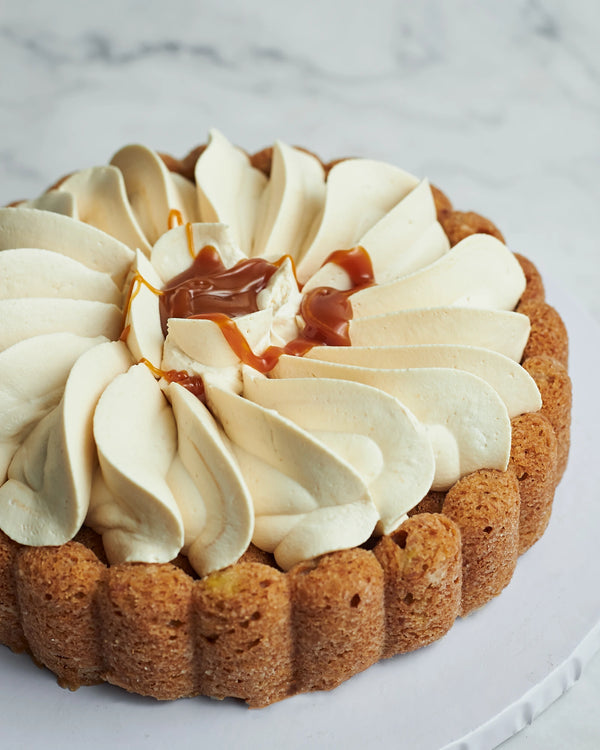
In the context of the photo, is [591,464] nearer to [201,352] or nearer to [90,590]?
[201,352]

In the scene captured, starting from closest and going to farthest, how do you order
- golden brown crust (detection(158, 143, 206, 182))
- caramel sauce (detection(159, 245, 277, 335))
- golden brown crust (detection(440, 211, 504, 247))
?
caramel sauce (detection(159, 245, 277, 335)), golden brown crust (detection(440, 211, 504, 247)), golden brown crust (detection(158, 143, 206, 182))

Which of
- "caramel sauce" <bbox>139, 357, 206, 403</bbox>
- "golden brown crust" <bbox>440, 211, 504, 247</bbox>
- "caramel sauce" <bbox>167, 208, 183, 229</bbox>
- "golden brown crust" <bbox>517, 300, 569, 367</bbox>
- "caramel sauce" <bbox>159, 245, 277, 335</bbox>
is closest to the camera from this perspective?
"caramel sauce" <bbox>139, 357, 206, 403</bbox>

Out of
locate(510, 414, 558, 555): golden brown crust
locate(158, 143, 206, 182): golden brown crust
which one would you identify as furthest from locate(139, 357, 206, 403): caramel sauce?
locate(158, 143, 206, 182): golden brown crust

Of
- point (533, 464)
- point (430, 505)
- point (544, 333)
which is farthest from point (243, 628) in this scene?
point (544, 333)

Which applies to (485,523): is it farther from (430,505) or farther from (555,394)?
(555,394)

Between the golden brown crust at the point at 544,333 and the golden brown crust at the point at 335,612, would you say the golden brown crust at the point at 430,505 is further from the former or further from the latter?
the golden brown crust at the point at 544,333

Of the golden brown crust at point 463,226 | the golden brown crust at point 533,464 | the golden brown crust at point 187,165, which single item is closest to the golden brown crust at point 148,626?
the golden brown crust at point 533,464

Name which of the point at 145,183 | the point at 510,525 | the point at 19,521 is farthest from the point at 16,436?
the point at 510,525

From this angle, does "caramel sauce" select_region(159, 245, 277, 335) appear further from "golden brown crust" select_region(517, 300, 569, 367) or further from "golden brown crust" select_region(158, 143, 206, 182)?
"golden brown crust" select_region(517, 300, 569, 367)
